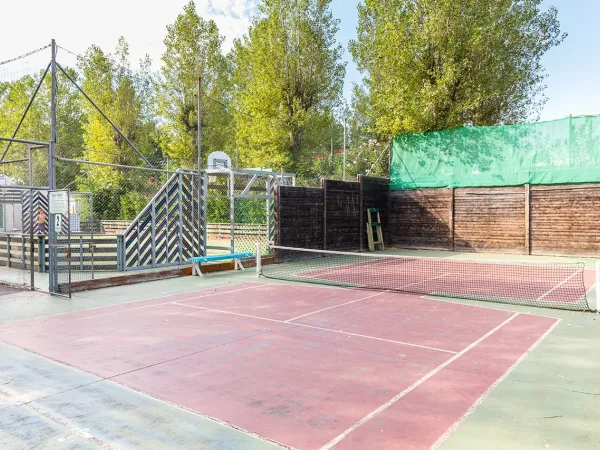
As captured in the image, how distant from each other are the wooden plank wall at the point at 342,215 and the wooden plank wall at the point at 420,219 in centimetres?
232

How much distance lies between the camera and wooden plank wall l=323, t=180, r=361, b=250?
1614 cm

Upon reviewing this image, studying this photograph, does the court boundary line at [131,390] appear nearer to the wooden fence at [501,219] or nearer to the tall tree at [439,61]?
the wooden fence at [501,219]

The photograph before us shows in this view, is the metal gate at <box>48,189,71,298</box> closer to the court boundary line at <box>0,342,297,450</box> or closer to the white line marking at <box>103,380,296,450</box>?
the court boundary line at <box>0,342,297,450</box>

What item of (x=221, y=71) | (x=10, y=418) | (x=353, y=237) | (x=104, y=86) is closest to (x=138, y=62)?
(x=104, y=86)

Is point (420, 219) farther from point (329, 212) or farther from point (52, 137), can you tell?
point (52, 137)

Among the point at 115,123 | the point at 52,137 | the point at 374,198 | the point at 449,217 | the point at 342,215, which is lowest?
the point at 449,217

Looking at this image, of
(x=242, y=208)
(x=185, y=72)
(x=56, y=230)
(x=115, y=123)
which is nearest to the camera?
(x=56, y=230)

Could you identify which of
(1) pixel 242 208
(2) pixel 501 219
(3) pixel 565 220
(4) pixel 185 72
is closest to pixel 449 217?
(2) pixel 501 219

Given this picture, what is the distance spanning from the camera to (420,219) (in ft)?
61.5

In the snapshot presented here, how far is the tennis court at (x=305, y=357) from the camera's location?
3559 mm

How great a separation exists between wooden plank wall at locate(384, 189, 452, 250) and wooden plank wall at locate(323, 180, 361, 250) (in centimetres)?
232

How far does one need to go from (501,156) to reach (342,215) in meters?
6.05

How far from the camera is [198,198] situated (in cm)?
1259

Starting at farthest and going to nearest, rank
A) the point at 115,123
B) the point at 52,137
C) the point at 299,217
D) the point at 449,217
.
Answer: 1. the point at 115,123
2. the point at 449,217
3. the point at 299,217
4. the point at 52,137
